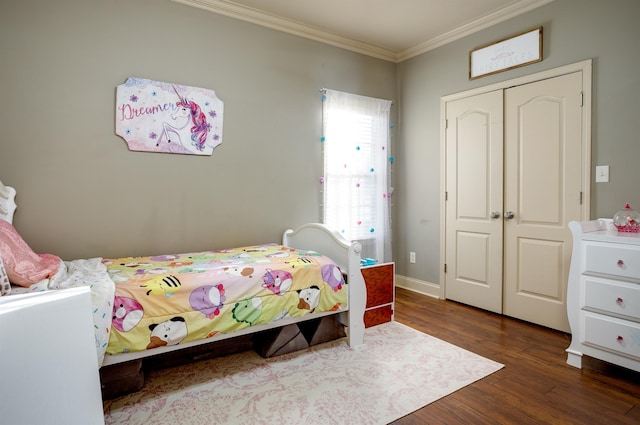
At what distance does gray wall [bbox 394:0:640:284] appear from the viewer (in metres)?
2.40

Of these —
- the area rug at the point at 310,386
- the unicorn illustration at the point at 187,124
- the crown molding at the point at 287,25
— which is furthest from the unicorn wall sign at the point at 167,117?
the area rug at the point at 310,386

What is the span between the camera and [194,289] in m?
1.88

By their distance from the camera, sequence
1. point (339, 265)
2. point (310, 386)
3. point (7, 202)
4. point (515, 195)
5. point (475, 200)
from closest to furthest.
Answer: point (310, 386)
point (7, 202)
point (339, 265)
point (515, 195)
point (475, 200)

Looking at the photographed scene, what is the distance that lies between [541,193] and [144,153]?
307 centimetres

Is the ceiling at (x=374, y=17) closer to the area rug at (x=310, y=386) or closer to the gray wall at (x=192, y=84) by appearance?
the gray wall at (x=192, y=84)

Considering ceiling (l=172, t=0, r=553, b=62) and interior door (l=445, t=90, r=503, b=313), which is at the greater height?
ceiling (l=172, t=0, r=553, b=62)

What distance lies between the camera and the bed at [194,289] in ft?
5.41

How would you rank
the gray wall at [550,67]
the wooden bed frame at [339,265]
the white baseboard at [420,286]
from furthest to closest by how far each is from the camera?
the white baseboard at [420,286]
the gray wall at [550,67]
the wooden bed frame at [339,265]

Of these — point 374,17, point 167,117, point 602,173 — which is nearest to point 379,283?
point 602,173

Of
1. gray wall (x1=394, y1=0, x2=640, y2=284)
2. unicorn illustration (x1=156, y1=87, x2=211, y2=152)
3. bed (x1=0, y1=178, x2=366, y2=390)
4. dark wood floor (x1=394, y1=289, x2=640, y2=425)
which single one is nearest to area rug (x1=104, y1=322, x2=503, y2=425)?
dark wood floor (x1=394, y1=289, x2=640, y2=425)

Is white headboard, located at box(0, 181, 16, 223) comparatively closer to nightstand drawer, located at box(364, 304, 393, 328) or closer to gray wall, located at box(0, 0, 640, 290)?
gray wall, located at box(0, 0, 640, 290)

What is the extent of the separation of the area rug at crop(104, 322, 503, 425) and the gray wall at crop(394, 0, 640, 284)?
1486 millimetres

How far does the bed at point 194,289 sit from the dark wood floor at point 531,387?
0.81 m

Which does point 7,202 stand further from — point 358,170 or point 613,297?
point 613,297
